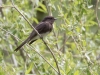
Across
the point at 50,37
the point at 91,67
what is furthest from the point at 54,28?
the point at 91,67

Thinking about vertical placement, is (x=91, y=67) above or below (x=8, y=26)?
below

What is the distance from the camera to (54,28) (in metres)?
6.61

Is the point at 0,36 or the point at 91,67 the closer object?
the point at 91,67

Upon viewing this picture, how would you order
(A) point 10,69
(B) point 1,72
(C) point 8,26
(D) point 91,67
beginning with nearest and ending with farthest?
(B) point 1,72
(D) point 91,67
(C) point 8,26
(A) point 10,69

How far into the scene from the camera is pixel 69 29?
5.58 metres

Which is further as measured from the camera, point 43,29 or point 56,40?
point 56,40

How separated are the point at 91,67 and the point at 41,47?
1275mm

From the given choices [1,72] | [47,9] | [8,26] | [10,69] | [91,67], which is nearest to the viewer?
[1,72]

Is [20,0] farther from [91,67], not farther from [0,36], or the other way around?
[91,67]

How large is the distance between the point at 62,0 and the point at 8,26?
973 millimetres

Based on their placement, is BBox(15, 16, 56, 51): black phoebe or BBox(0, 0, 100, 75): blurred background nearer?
BBox(0, 0, 100, 75): blurred background

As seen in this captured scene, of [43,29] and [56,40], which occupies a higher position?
[43,29]

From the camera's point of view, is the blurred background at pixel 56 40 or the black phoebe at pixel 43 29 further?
the black phoebe at pixel 43 29

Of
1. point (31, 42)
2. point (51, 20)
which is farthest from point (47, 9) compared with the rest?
point (31, 42)
